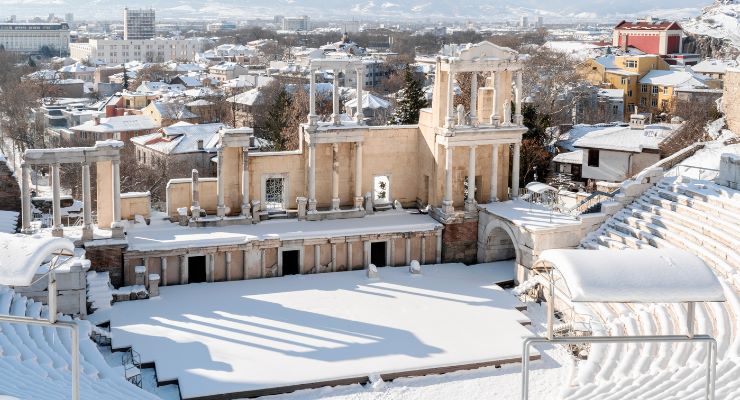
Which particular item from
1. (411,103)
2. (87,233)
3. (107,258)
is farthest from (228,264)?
(411,103)

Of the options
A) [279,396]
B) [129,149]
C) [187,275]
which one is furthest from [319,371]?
[129,149]

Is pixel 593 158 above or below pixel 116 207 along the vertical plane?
above

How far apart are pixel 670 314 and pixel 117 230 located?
13505 millimetres

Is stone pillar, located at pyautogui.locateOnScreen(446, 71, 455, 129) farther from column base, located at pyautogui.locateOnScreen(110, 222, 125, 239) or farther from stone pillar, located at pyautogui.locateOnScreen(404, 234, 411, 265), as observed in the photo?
column base, located at pyautogui.locateOnScreen(110, 222, 125, 239)

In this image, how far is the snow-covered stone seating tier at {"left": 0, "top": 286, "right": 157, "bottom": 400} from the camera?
13.0m

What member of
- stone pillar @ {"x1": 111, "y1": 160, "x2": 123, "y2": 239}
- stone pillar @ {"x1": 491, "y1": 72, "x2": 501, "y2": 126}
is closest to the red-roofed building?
stone pillar @ {"x1": 491, "y1": 72, "x2": 501, "y2": 126}

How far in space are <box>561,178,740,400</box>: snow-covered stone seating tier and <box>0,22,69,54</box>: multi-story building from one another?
176 meters

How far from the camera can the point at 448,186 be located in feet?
84.9

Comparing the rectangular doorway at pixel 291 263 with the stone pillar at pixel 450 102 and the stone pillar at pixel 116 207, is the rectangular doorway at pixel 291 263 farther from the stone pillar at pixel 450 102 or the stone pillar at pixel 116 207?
the stone pillar at pixel 450 102

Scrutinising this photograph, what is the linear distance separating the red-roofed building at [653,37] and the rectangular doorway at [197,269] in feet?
279

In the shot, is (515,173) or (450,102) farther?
(515,173)

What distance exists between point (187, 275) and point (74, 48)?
156455 mm

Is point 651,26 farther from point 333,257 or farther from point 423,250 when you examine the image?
point 333,257

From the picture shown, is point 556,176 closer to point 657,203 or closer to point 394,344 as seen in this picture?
point 657,203
